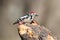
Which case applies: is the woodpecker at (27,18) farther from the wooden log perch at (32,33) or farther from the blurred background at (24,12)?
the blurred background at (24,12)

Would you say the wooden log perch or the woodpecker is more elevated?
the woodpecker

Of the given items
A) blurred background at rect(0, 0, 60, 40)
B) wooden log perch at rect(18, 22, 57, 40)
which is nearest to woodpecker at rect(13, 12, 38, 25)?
wooden log perch at rect(18, 22, 57, 40)

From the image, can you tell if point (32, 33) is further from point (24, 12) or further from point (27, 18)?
point (24, 12)

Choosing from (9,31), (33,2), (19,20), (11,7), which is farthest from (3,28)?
(19,20)

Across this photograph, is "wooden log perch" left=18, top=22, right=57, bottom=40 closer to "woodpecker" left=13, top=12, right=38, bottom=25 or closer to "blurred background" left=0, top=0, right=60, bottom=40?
"woodpecker" left=13, top=12, right=38, bottom=25

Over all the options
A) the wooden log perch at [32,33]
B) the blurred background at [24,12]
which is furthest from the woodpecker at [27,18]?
the blurred background at [24,12]

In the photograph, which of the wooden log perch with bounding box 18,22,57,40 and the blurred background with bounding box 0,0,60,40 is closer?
the wooden log perch with bounding box 18,22,57,40
